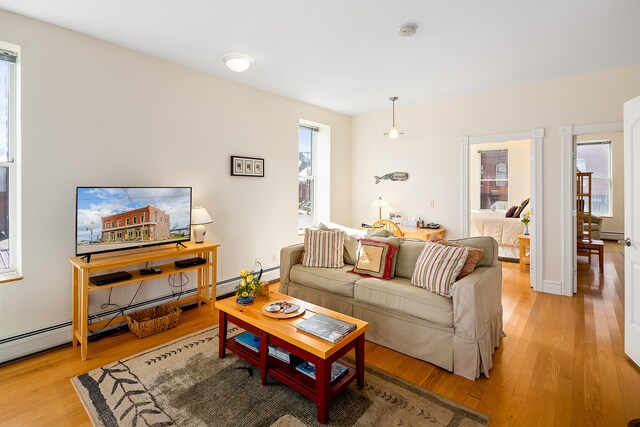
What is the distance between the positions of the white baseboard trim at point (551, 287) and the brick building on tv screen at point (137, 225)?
444cm

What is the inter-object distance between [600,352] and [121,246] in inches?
160

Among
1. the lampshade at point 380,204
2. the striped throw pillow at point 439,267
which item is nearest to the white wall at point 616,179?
the lampshade at point 380,204

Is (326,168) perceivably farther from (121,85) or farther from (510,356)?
(510,356)

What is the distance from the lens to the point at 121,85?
2982 millimetres

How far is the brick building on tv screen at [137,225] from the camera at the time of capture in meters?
2.74

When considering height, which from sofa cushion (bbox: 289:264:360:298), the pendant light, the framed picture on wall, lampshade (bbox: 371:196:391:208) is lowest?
sofa cushion (bbox: 289:264:360:298)

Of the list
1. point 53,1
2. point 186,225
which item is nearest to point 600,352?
point 186,225

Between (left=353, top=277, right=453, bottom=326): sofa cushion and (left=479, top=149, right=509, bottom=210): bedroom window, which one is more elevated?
(left=479, top=149, right=509, bottom=210): bedroom window

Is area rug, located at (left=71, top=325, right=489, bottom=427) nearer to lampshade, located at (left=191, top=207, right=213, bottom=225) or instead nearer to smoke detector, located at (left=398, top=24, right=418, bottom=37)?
lampshade, located at (left=191, top=207, right=213, bottom=225)

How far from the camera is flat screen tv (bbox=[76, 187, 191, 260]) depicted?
8.57 feet

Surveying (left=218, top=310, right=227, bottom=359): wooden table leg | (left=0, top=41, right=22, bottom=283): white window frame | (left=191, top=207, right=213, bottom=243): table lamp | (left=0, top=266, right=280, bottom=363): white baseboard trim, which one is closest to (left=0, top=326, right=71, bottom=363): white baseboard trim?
(left=0, top=266, right=280, bottom=363): white baseboard trim

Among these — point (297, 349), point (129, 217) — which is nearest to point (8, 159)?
point (129, 217)

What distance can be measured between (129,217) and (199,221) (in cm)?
65

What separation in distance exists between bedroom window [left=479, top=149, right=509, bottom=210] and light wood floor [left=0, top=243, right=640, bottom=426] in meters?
4.81
